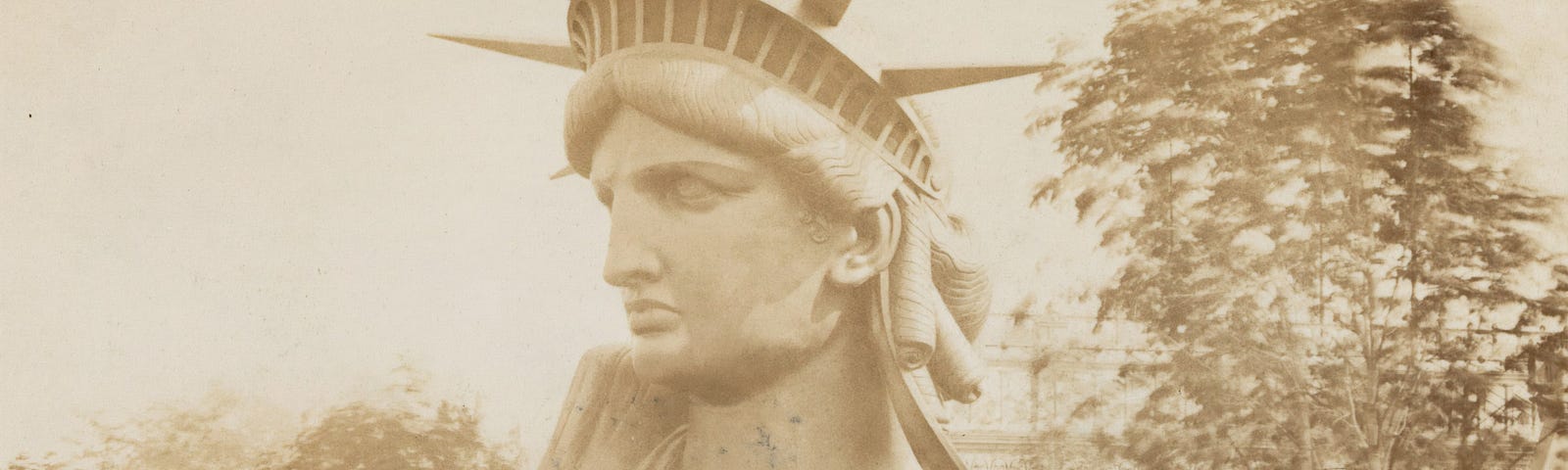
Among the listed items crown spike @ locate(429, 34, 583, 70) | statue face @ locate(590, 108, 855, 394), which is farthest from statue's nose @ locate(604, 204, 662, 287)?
crown spike @ locate(429, 34, 583, 70)

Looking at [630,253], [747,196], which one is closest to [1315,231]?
[747,196]

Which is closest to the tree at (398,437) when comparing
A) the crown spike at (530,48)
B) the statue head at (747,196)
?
the crown spike at (530,48)

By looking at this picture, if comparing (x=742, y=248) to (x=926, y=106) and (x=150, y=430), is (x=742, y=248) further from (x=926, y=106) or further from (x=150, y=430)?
(x=150, y=430)

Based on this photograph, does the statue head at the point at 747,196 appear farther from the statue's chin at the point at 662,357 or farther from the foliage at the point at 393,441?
the foliage at the point at 393,441

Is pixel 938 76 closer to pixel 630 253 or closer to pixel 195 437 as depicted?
pixel 630 253

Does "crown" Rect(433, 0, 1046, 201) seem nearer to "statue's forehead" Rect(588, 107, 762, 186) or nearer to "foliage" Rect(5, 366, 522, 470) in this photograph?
"statue's forehead" Rect(588, 107, 762, 186)

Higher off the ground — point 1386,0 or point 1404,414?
point 1386,0

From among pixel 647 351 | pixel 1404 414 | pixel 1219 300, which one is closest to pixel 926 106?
pixel 647 351

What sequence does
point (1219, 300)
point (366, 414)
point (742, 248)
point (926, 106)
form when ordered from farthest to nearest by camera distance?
point (1219, 300) < point (366, 414) < point (926, 106) < point (742, 248)
